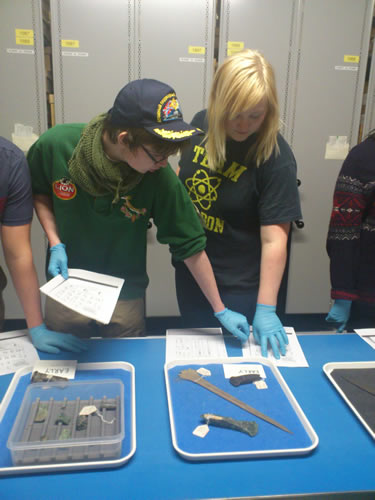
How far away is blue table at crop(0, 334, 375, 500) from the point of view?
0.66 m

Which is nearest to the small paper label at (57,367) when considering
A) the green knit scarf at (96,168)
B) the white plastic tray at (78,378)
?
the white plastic tray at (78,378)

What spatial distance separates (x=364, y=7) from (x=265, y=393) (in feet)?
8.02

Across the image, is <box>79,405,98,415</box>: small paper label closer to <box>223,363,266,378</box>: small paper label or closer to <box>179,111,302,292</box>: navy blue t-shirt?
<box>223,363,266,378</box>: small paper label

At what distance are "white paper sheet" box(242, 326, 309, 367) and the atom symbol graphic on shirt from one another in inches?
18.1

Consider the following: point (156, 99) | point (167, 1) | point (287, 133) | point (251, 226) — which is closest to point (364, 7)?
point (287, 133)

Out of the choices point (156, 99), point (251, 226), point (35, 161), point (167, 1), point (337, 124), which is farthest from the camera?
point (337, 124)

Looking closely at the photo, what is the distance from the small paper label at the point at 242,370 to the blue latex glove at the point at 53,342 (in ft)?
1.35

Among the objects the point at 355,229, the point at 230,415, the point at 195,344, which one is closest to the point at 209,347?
the point at 195,344

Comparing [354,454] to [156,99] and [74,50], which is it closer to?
[156,99]

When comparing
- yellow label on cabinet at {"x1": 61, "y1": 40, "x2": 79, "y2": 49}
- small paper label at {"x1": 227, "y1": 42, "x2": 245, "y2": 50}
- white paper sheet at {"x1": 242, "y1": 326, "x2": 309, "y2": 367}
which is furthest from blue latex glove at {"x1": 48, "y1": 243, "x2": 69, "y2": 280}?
small paper label at {"x1": 227, "y1": 42, "x2": 245, "y2": 50}

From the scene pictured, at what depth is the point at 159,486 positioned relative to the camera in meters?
0.67

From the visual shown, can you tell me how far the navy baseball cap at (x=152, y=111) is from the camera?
873mm

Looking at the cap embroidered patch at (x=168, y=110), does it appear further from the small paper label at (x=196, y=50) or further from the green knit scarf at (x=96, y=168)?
the small paper label at (x=196, y=50)

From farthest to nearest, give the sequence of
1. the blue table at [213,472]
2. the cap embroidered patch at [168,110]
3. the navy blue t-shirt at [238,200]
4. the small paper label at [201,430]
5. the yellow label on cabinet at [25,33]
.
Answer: the yellow label on cabinet at [25,33] < the navy blue t-shirt at [238,200] < the cap embroidered patch at [168,110] < the small paper label at [201,430] < the blue table at [213,472]
